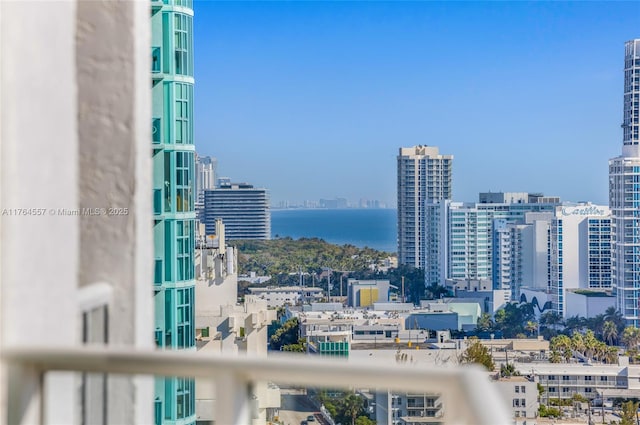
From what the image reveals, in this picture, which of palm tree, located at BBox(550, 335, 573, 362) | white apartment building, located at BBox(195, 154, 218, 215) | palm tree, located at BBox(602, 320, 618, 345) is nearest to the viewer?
palm tree, located at BBox(550, 335, 573, 362)

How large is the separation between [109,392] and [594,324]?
16836 millimetres

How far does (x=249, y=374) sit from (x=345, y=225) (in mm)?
21068

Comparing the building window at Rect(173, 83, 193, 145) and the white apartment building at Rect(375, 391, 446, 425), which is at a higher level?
the building window at Rect(173, 83, 193, 145)

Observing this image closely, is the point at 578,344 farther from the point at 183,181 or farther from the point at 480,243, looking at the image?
the point at 183,181

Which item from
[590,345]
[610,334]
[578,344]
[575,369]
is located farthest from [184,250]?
[610,334]

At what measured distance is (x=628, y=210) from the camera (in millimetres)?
18047

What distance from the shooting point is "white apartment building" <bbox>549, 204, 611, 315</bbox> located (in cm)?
1834

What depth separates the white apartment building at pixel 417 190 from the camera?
67.8 ft

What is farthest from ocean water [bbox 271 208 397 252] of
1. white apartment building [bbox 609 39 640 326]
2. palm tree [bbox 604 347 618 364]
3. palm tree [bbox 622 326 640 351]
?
palm tree [bbox 604 347 618 364]

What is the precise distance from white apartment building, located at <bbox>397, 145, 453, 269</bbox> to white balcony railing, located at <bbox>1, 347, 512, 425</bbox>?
64.2ft

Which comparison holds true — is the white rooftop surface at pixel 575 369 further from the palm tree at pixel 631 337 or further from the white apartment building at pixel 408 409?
the white apartment building at pixel 408 409

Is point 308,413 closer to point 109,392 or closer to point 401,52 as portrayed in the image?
point 109,392

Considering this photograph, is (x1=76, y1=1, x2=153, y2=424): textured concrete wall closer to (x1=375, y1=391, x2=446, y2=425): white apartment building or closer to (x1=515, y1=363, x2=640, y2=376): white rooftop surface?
(x1=375, y1=391, x2=446, y2=425): white apartment building

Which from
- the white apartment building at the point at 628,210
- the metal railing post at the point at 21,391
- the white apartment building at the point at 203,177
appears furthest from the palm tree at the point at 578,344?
the metal railing post at the point at 21,391
